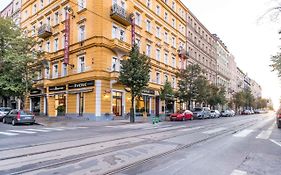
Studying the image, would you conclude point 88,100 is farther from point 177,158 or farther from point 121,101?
point 177,158

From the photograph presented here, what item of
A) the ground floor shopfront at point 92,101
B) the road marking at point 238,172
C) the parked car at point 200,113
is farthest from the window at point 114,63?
the road marking at point 238,172

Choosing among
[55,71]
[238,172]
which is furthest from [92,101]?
[238,172]

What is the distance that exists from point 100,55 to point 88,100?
5.02 meters

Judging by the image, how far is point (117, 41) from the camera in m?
29.6

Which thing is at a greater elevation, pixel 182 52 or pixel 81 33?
pixel 182 52

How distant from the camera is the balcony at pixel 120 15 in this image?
98.5 ft

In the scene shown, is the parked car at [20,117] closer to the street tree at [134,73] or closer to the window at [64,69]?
the street tree at [134,73]

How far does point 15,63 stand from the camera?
31156 mm

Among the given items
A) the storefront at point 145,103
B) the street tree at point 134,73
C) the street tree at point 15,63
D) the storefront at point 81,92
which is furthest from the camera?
the storefront at point 145,103

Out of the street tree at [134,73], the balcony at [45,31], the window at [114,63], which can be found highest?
the balcony at [45,31]

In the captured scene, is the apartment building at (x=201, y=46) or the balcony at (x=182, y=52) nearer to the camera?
the balcony at (x=182, y=52)

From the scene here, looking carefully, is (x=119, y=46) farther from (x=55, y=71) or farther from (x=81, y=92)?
(x=55, y=71)

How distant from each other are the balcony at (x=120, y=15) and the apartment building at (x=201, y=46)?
830 inches

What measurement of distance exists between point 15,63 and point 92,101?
10562 mm
